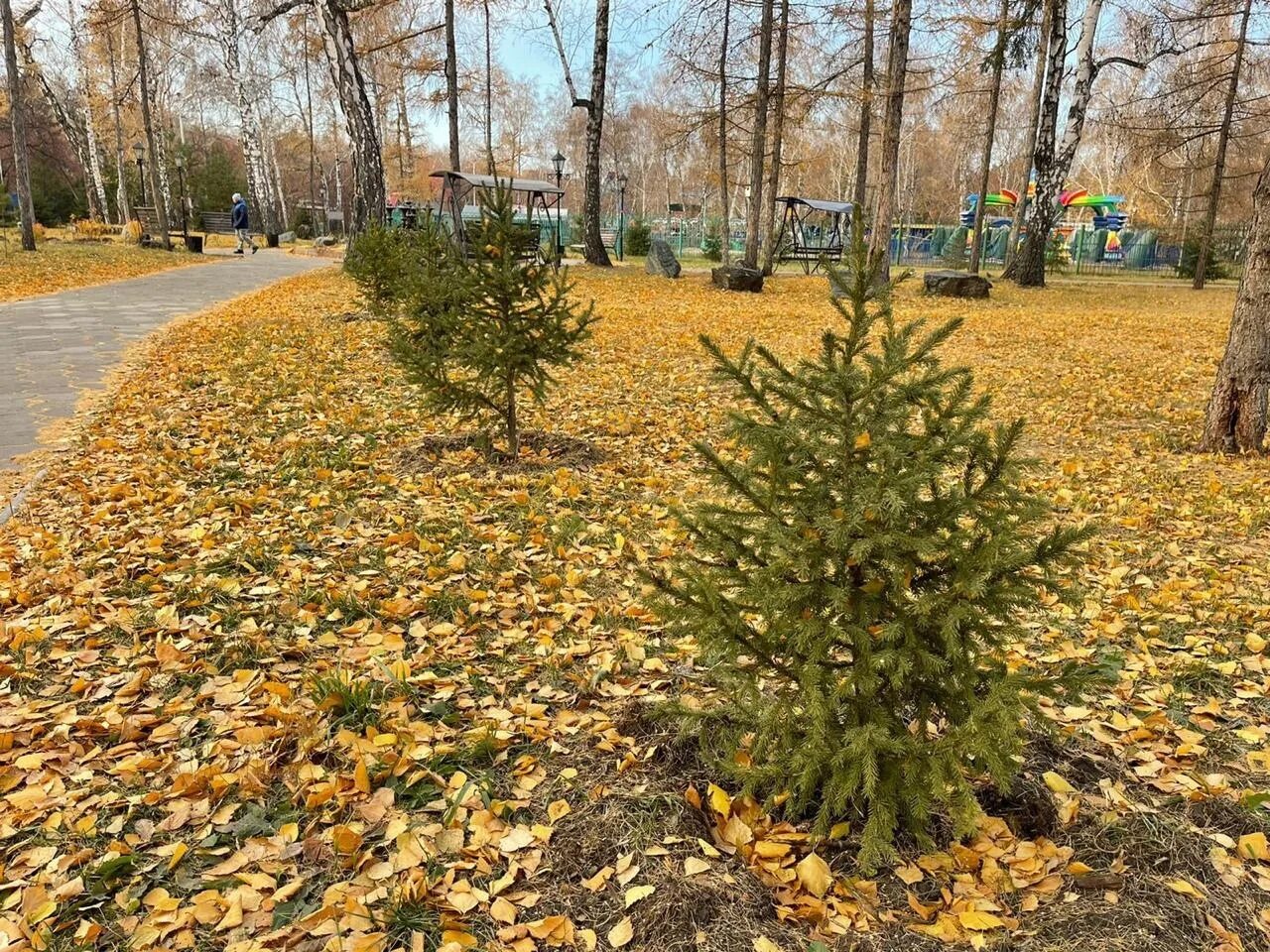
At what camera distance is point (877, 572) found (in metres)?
1.96

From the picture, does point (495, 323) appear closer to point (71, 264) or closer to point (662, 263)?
point (662, 263)

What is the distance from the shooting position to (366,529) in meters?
4.25

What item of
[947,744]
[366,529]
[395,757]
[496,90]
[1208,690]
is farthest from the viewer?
[496,90]

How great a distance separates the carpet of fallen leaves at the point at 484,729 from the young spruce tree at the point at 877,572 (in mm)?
303

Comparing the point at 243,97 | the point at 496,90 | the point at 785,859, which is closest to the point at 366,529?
the point at 785,859

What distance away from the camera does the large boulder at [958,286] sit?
1570 cm

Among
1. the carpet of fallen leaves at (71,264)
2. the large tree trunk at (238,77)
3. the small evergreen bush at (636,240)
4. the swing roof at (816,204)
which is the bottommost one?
the carpet of fallen leaves at (71,264)

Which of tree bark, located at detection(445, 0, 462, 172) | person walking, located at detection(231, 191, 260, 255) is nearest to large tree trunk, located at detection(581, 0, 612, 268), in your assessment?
tree bark, located at detection(445, 0, 462, 172)

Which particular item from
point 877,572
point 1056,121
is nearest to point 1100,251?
point 1056,121

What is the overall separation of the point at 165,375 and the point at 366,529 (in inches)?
178

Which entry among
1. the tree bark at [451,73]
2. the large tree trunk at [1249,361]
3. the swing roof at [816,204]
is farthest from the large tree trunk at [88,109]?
the large tree trunk at [1249,361]

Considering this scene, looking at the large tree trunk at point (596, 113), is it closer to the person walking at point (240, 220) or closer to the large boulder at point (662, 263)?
the large boulder at point (662, 263)

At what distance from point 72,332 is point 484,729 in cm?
965

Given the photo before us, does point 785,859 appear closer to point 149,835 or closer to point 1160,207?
point 149,835
